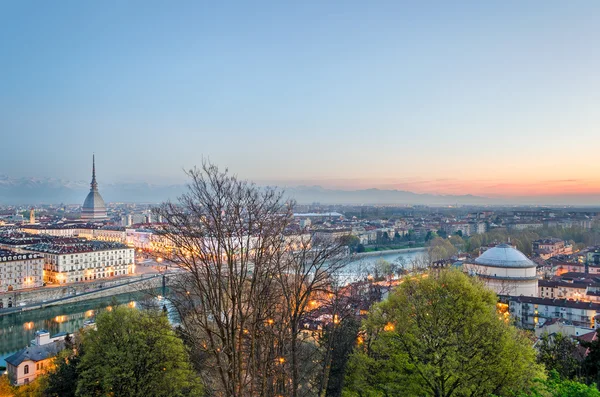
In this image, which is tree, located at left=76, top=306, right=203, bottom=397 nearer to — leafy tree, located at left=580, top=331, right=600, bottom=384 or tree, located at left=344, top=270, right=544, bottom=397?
tree, located at left=344, top=270, right=544, bottom=397

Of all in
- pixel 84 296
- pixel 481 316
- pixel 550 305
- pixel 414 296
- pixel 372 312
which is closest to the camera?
pixel 481 316

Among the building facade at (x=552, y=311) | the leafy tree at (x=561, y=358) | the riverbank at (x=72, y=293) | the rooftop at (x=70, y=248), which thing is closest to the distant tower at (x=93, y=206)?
the rooftop at (x=70, y=248)

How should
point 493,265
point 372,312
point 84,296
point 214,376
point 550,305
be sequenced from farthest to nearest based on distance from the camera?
point 84,296
point 493,265
point 550,305
point 214,376
point 372,312

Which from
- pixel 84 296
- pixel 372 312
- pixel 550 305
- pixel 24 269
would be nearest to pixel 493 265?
pixel 550 305

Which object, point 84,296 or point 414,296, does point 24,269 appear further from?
point 414,296

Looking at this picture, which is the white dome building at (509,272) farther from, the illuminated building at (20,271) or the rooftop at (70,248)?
the rooftop at (70,248)

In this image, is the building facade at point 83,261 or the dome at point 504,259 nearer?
the dome at point 504,259
